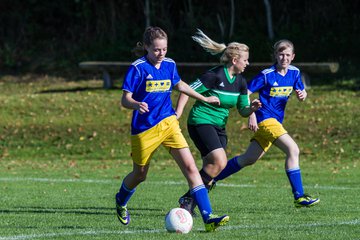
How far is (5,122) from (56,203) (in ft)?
35.1

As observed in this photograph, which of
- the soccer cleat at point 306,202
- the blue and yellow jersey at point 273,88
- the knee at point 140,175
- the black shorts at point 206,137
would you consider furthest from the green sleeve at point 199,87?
the soccer cleat at point 306,202

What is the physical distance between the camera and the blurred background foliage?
27.1 m

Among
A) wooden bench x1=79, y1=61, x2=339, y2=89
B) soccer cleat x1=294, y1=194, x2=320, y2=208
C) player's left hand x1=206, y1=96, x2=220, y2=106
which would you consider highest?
player's left hand x1=206, y1=96, x2=220, y2=106

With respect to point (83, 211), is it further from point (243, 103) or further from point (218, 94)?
point (243, 103)

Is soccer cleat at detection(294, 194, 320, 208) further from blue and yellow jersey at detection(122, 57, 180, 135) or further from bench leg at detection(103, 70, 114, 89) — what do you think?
bench leg at detection(103, 70, 114, 89)

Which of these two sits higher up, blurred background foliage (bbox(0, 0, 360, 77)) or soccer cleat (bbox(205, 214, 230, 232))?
soccer cleat (bbox(205, 214, 230, 232))

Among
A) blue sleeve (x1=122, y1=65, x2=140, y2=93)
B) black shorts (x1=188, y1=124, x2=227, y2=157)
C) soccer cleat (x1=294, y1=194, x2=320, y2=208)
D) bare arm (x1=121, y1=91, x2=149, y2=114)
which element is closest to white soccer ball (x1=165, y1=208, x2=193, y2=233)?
bare arm (x1=121, y1=91, x2=149, y2=114)

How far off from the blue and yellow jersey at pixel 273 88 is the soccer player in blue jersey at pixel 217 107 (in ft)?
2.96

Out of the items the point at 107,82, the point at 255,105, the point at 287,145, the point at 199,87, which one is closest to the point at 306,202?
the point at 287,145

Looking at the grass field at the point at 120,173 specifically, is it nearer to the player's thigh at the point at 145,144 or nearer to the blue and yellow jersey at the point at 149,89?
the player's thigh at the point at 145,144

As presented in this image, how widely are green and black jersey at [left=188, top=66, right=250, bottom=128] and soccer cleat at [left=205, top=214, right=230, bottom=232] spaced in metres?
1.93

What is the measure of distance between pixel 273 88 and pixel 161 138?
269cm

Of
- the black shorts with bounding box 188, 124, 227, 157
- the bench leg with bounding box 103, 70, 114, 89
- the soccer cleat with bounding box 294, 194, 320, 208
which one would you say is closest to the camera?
the black shorts with bounding box 188, 124, 227, 157

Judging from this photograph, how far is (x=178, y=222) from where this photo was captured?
8047mm
